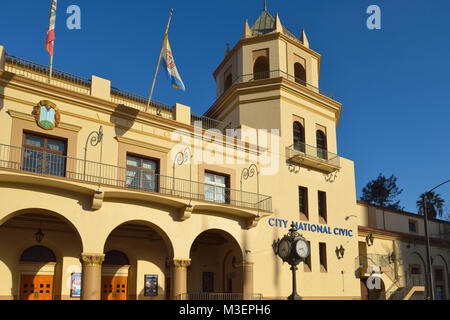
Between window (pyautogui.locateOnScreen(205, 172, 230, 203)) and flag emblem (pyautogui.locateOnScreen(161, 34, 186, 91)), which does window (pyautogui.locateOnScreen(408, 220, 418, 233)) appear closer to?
window (pyautogui.locateOnScreen(205, 172, 230, 203))

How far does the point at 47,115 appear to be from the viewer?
688 inches

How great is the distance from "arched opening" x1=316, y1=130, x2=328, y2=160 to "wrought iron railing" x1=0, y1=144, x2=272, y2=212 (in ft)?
19.9

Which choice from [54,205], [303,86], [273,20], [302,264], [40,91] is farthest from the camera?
[273,20]

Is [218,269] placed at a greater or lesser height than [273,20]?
lesser

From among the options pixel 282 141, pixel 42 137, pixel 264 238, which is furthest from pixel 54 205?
pixel 282 141

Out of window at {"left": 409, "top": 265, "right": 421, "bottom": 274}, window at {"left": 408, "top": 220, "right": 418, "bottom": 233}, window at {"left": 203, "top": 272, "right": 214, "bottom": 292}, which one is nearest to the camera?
window at {"left": 203, "top": 272, "right": 214, "bottom": 292}

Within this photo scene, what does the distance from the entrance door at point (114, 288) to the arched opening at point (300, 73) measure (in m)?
16.9

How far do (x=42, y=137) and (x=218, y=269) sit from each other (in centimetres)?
1201

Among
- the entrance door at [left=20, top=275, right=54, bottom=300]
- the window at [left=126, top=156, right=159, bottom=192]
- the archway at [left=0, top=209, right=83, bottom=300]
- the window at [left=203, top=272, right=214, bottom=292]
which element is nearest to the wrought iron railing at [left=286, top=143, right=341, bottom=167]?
the window at [left=203, top=272, right=214, bottom=292]

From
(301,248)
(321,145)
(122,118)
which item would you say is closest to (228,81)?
(321,145)

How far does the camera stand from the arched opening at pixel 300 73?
94.7ft

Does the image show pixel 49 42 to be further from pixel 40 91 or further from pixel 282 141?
pixel 282 141

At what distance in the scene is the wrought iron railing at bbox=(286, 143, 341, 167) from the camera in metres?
24.9

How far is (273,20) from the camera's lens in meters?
30.6
